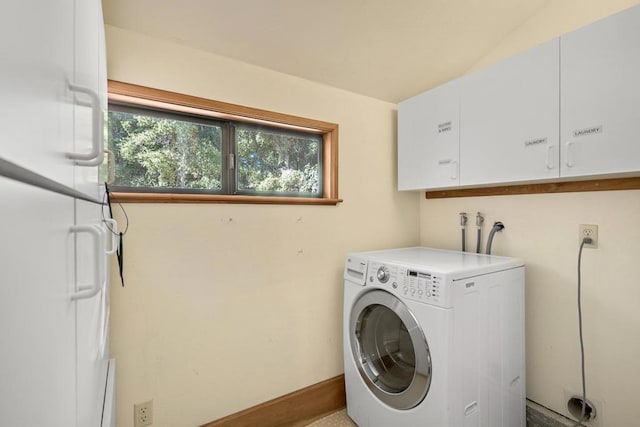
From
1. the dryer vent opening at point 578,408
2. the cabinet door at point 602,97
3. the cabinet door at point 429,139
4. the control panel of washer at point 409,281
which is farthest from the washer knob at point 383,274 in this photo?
the dryer vent opening at point 578,408

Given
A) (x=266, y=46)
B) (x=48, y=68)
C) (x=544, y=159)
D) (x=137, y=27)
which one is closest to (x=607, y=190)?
(x=544, y=159)

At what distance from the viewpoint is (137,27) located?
4.68ft

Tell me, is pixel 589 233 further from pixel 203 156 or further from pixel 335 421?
pixel 203 156

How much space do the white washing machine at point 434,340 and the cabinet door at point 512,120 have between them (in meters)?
0.51

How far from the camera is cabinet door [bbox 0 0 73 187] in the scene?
0.24 metres

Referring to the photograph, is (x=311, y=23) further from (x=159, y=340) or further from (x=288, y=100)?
(x=159, y=340)

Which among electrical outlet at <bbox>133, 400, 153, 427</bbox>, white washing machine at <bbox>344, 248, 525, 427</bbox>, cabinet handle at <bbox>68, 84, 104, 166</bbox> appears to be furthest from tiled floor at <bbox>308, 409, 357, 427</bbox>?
cabinet handle at <bbox>68, 84, 104, 166</bbox>

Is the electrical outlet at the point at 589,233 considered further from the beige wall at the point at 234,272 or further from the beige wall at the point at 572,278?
the beige wall at the point at 234,272

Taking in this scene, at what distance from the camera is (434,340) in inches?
54.4

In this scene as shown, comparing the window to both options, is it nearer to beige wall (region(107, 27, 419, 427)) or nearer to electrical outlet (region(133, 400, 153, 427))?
beige wall (region(107, 27, 419, 427))

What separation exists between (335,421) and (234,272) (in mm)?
1142

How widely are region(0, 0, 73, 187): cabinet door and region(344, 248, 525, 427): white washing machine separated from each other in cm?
138

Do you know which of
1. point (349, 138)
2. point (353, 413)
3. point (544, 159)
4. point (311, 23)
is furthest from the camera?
point (349, 138)

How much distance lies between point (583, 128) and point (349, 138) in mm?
1252
